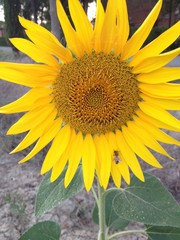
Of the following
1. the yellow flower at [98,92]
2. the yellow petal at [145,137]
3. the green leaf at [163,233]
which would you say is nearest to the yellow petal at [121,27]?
the yellow flower at [98,92]

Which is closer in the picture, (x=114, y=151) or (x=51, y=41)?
(x=51, y=41)

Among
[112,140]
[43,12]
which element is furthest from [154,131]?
[43,12]

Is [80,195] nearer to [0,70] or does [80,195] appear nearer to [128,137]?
[128,137]

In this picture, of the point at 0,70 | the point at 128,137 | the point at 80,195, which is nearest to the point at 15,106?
the point at 0,70

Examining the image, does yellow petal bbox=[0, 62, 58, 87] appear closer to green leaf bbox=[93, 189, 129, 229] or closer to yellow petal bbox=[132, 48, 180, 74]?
yellow petal bbox=[132, 48, 180, 74]

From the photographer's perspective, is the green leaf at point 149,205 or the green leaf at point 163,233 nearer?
the green leaf at point 149,205

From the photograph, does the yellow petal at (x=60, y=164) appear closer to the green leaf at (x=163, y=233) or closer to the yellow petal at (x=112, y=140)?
the yellow petal at (x=112, y=140)
